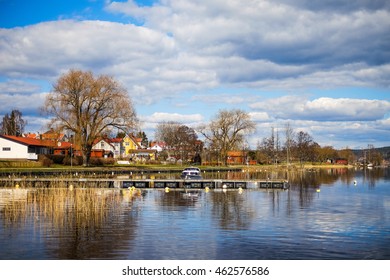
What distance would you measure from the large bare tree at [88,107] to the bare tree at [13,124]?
52.1m

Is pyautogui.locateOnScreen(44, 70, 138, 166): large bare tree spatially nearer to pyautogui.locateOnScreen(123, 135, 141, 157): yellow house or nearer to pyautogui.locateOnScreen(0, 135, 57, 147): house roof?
pyautogui.locateOnScreen(0, 135, 57, 147): house roof

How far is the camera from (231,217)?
30.2 meters

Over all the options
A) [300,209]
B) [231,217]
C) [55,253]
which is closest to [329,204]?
[300,209]

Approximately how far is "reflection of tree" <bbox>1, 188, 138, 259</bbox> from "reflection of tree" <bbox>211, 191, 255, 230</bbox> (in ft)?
17.8

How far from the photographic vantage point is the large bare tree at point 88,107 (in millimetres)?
77500

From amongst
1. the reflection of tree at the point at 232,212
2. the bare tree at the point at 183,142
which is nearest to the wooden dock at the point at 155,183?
the reflection of tree at the point at 232,212

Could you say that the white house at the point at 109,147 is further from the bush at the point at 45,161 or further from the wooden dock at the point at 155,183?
the wooden dock at the point at 155,183

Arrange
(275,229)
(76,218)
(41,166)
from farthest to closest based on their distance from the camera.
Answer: (41,166) < (76,218) < (275,229)

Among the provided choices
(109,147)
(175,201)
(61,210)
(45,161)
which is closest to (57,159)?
(45,161)

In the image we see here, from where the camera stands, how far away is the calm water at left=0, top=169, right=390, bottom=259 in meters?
20.5

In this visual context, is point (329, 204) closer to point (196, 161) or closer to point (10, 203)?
point (10, 203)

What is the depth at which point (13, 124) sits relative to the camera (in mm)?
130000

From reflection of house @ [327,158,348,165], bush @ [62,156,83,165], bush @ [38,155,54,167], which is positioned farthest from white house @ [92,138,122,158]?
reflection of house @ [327,158,348,165]
